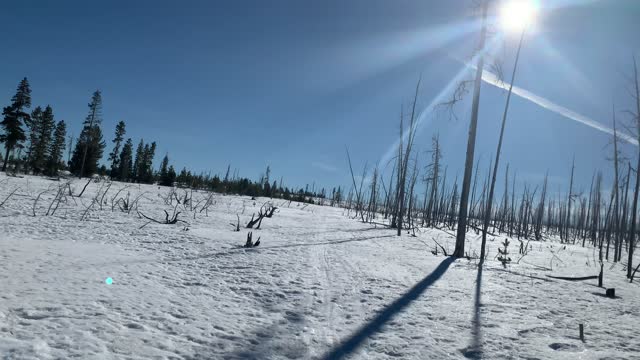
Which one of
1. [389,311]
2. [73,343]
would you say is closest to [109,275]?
[73,343]

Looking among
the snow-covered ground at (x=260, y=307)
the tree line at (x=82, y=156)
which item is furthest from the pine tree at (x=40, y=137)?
the snow-covered ground at (x=260, y=307)

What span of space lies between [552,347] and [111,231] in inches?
215

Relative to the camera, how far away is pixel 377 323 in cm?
248

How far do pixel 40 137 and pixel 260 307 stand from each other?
165ft

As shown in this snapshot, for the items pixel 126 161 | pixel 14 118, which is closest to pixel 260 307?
pixel 14 118

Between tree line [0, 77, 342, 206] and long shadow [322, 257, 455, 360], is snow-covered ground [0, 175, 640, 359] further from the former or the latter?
tree line [0, 77, 342, 206]

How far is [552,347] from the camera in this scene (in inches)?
89.1

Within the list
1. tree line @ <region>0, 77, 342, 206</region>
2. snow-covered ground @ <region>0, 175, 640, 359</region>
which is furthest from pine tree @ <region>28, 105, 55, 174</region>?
snow-covered ground @ <region>0, 175, 640, 359</region>

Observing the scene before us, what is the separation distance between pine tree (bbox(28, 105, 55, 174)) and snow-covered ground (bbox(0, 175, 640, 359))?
4541cm

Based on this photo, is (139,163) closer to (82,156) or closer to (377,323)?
(82,156)

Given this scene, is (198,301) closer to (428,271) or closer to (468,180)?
(428,271)

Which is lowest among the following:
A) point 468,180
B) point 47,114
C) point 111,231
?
point 111,231

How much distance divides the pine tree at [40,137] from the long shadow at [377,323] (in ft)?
158

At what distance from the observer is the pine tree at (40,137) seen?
129 feet
